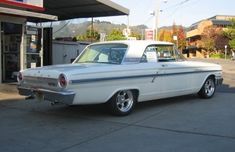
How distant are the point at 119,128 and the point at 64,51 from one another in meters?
12.3

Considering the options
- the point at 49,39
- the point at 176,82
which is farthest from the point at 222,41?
the point at 176,82

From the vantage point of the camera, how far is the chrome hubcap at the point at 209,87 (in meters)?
11.0

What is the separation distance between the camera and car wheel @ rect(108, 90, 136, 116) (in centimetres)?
816

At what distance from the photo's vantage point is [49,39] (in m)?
16.7

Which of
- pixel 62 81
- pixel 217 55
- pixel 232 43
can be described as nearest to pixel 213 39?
pixel 217 55

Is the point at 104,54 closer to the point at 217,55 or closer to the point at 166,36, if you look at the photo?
the point at 217,55

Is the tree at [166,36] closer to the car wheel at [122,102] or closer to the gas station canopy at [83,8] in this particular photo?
the gas station canopy at [83,8]

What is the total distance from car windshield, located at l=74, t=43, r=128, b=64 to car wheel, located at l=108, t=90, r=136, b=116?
729mm

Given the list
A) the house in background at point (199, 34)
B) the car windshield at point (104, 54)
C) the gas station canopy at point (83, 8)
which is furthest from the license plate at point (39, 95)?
the house in background at point (199, 34)

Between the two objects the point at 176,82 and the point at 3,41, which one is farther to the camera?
the point at 3,41

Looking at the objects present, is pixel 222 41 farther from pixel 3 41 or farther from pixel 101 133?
pixel 101 133

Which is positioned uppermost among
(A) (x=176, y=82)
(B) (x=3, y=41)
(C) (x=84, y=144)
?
(B) (x=3, y=41)

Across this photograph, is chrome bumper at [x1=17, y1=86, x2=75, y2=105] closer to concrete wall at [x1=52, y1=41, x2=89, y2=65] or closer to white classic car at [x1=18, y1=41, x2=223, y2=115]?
white classic car at [x1=18, y1=41, x2=223, y2=115]

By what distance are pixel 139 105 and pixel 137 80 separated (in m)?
1.40
